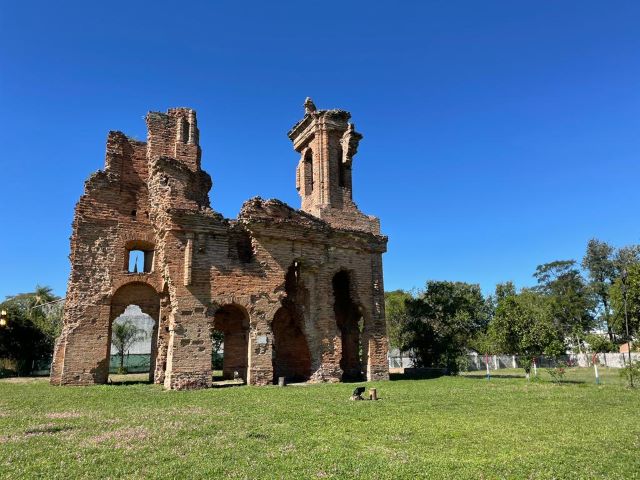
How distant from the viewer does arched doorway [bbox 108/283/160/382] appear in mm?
19250

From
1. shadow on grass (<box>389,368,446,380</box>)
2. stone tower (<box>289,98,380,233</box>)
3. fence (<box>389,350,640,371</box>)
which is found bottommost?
fence (<box>389,350,640,371</box>)

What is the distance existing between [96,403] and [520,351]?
17.2m

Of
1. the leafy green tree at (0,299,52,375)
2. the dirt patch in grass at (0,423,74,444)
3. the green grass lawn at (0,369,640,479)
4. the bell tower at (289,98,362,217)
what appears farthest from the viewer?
the leafy green tree at (0,299,52,375)

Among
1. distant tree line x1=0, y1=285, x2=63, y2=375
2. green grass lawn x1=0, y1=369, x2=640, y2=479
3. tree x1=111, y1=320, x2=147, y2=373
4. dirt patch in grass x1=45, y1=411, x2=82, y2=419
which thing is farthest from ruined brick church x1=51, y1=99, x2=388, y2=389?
tree x1=111, y1=320, x2=147, y2=373

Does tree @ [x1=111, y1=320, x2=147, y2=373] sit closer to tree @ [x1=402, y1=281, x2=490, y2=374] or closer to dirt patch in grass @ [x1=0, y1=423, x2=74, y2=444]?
tree @ [x1=402, y1=281, x2=490, y2=374]

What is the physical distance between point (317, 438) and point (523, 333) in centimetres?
1598

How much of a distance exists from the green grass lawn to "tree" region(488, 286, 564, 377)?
7.47 metres

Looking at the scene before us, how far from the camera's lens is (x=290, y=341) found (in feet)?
70.6

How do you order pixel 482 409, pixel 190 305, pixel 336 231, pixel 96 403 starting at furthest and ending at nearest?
pixel 336 231, pixel 190 305, pixel 96 403, pixel 482 409

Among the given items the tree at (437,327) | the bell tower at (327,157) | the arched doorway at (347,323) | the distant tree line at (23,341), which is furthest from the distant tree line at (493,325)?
the distant tree line at (23,341)

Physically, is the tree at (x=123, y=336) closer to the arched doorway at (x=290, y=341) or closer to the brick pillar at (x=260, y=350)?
the arched doorway at (x=290, y=341)

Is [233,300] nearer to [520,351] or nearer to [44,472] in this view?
[44,472]

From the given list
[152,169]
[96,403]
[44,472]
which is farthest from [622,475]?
[152,169]

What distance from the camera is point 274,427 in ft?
27.4
